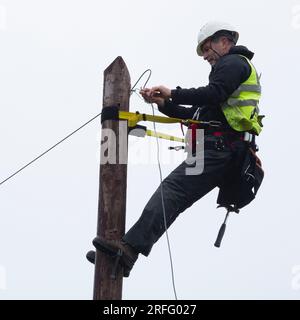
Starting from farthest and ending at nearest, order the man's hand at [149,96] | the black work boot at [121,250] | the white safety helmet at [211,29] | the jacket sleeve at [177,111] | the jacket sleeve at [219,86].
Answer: the jacket sleeve at [177,111]
the white safety helmet at [211,29]
the man's hand at [149,96]
the jacket sleeve at [219,86]
the black work boot at [121,250]

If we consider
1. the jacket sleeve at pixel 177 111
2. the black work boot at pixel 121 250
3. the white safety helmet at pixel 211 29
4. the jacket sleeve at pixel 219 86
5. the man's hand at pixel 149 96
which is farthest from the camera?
the jacket sleeve at pixel 177 111

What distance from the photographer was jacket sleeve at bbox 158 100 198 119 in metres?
6.57

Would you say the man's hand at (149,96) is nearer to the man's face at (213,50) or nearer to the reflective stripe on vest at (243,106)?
the reflective stripe on vest at (243,106)

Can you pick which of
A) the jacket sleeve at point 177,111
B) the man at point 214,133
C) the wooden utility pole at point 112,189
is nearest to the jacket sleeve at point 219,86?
the man at point 214,133

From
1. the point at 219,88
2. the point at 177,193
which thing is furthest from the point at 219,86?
the point at 177,193

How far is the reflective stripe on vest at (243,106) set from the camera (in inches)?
236

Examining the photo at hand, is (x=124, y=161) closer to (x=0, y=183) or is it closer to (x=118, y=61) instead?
(x=118, y=61)

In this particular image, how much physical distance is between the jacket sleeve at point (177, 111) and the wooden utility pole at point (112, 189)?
0.53 m

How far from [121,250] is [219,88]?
1386 millimetres

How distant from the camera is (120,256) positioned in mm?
5594

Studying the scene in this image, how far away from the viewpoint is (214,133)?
19.7ft

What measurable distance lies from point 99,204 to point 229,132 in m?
1.13

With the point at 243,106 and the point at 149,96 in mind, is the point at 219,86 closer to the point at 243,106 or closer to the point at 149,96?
the point at 243,106

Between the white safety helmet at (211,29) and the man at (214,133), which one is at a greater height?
the white safety helmet at (211,29)
